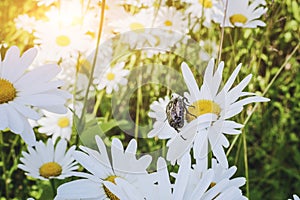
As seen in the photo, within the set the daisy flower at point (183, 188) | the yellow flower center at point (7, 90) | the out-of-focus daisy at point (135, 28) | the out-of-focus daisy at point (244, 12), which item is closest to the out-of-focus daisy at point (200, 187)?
the daisy flower at point (183, 188)

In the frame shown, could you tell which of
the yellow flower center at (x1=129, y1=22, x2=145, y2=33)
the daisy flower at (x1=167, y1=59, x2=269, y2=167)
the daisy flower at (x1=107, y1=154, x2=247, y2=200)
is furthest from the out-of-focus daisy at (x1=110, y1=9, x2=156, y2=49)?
the daisy flower at (x1=107, y1=154, x2=247, y2=200)

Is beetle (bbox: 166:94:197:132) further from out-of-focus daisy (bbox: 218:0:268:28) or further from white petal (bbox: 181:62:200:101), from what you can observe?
out-of-focus daisy (bbox: 218:0:268:28)

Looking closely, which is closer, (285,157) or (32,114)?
(32,114)

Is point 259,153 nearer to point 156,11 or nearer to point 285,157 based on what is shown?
point 285,157

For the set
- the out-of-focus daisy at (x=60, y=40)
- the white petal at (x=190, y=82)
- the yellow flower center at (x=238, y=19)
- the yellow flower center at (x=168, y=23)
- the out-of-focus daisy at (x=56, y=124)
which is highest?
the yellow flower center at (x=238, y=19)

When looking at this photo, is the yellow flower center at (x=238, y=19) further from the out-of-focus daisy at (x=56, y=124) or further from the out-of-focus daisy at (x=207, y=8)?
the out-of-focus daisy at (x=56, y=124)

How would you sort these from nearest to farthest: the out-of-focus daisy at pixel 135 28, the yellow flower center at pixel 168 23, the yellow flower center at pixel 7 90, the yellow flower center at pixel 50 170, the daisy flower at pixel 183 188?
the daisy flower at pixel 183 188 → the yellow flower center at pixel 7 90 → the yellow flower center at pixel 50 170 → the out-of-focus daisy at pixel 135 28 → the yellow flower center at pixel 168 23

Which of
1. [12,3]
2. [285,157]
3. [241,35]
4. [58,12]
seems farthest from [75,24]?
[285,157]
